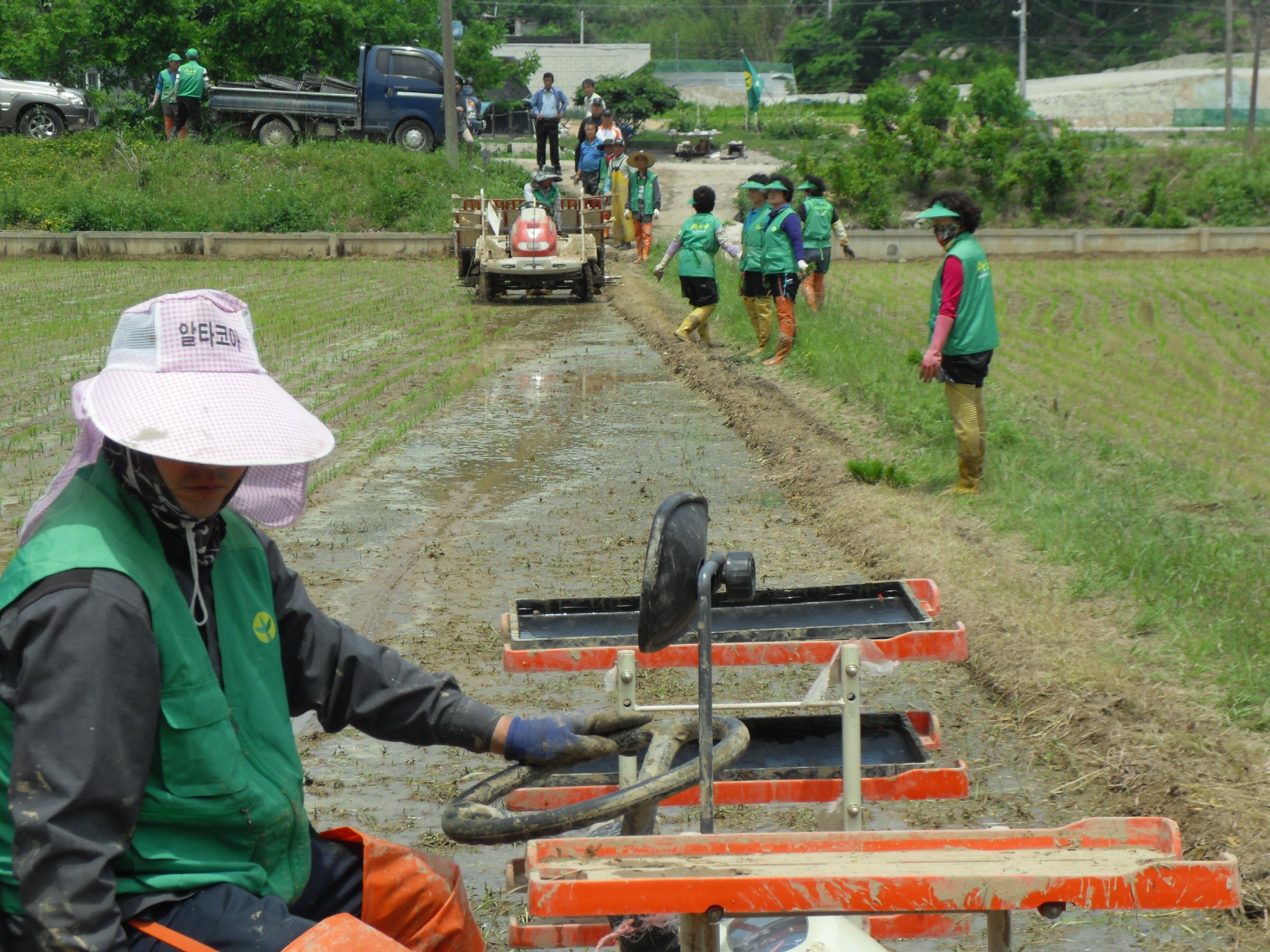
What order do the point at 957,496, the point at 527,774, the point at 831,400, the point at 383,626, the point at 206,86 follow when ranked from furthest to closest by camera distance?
the point at 206,86
the point at 831,400
the point at 957,496
the point at 383,626
the point at 527,774

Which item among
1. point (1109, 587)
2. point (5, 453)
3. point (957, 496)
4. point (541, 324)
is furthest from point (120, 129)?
point (1109, 587)

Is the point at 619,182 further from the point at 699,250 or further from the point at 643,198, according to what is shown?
the point at 699,250

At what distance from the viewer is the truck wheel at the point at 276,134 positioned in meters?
29.0

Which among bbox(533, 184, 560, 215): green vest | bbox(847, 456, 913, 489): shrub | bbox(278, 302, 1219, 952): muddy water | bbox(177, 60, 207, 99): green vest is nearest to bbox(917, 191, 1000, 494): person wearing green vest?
bbox(847, 456, 913, 489): shrub

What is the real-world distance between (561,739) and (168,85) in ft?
92.6

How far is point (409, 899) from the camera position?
2418 mm

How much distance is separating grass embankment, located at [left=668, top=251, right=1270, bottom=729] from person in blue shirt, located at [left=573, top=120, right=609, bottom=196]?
17.7ft

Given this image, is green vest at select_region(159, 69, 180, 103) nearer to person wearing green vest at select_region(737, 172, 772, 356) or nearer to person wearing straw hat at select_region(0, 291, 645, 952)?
person wearing green vest at select_region(737, 172, 772, 356)

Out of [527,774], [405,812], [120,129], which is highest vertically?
[120,129]

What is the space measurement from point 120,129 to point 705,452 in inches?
957

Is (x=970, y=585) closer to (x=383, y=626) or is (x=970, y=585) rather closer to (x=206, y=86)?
(x=383, y=626)

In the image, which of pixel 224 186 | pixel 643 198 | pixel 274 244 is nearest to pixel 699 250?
pixel 643 198

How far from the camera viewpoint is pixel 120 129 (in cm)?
2955

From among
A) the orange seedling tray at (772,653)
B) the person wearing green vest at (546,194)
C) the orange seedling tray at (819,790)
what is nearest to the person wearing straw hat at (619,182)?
the person wearing green vest at (546,194)
